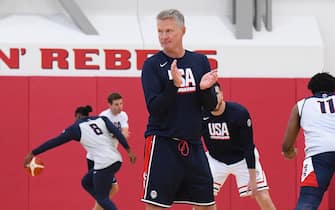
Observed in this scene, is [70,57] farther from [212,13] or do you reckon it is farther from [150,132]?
[150,132]

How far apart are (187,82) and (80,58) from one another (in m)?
8.37

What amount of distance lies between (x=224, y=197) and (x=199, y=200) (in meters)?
8.13

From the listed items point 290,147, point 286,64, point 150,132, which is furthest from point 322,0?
point 150,132

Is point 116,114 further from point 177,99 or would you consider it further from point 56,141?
point 177,99

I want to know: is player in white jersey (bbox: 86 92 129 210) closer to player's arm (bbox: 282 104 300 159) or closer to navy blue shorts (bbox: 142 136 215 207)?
player's arm (bbox: 282 104 300 159)

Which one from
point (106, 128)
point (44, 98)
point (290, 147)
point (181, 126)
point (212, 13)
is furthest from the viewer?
point (212, 13)

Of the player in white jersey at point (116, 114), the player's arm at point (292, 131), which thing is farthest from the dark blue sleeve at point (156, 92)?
the player in white jersey at point (116, 114)

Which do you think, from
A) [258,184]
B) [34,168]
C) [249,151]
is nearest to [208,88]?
[249,151]

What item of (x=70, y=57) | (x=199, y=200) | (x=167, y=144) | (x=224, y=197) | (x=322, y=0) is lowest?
(x=224, y=197)

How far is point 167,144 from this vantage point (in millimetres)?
6168

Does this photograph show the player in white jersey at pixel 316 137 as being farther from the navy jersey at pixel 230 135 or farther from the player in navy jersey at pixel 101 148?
the player in navy jersey at pixel 101 148

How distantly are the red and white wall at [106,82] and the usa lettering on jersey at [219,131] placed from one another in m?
4.94

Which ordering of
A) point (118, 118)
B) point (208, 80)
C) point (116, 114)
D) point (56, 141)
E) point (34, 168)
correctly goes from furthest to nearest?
1. point (118, 118)
2. point (116, 114)
3. point (34, 168)
4. point (56, 141)
5. point (208, 80)

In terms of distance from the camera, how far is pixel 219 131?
30.2ft
